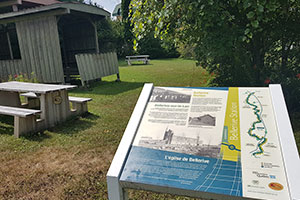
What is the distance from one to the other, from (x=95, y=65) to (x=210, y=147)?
8.63 m

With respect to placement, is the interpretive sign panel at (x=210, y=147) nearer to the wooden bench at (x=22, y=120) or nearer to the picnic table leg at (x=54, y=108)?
the wooden bench at (x=22, y=120)

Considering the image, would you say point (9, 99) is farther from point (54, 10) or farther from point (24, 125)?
point (54, 10)

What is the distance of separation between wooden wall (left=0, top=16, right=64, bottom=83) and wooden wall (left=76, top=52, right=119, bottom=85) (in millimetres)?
942

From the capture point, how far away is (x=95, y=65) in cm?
975

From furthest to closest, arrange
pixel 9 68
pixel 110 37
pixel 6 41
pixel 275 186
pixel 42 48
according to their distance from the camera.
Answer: pixel 110 37, pixel 6 41, pixel 9 68, pixel 42 48, pixel 275 186

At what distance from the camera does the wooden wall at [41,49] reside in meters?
9.24

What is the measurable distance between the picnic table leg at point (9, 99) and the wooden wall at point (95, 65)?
124 inches

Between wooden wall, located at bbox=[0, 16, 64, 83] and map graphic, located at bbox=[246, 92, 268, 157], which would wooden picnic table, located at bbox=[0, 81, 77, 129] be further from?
wooden wall, located at bbox=[0, 16, 64, 83]

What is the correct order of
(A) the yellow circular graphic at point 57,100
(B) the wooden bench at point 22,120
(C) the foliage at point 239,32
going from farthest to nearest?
(A) the yellow circular graphic at point 57,100 → (B) the wooden bench at point 22,120 → (C) the foliage at point 239,32

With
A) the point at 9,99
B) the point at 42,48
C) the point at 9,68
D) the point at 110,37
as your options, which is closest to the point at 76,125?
the point at 9,99

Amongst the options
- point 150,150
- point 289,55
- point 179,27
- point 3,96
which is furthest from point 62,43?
point 150,150

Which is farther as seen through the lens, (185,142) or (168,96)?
(168,96)

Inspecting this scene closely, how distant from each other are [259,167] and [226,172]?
211 millimetres

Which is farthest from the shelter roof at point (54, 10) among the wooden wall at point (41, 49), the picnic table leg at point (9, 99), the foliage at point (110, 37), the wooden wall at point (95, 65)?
the foliage at point (110, 37)
